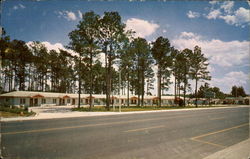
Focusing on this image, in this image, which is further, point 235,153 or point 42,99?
point 42,99

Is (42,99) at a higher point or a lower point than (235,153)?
lower

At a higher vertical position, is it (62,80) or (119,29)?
(119,29)

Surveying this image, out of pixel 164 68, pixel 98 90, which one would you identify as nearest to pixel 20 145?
pixel 164 68

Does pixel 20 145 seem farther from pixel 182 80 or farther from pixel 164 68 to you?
pixel 182 80

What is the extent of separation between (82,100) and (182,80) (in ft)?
117

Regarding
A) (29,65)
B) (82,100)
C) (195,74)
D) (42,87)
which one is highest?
(29,65)

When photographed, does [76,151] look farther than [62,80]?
No

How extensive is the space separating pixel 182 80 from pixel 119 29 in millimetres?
33258

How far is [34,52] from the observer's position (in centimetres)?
5628

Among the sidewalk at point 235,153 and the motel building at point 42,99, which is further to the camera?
the motel building at point 42,99

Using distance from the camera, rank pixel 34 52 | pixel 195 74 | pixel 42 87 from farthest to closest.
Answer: pixel 42 87 → pixel 34 52 → pixel 195 74

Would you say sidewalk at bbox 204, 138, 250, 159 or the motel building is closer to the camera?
sidewalk at bbox 204, 138, 250, 159

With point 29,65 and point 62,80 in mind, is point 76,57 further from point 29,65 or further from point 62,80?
point 62,80

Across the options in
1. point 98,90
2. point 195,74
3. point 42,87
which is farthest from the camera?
point 98,90
